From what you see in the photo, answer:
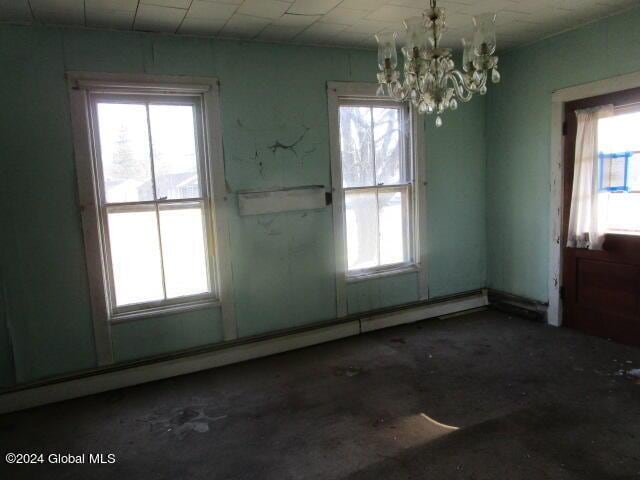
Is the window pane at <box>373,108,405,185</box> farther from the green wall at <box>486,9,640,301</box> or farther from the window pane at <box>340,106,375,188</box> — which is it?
the green wall at <box>486,9,640,301</box>

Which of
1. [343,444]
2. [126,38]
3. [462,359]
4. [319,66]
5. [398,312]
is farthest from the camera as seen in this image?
[398,312]

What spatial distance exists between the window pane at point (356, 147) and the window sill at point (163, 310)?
62.3 inches

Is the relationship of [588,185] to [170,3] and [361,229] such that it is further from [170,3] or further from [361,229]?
[170,3]

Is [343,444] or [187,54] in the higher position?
[187,54]

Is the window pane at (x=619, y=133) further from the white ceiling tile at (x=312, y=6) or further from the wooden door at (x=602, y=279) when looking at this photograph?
the white ceiling tile at (x=312, y=6)

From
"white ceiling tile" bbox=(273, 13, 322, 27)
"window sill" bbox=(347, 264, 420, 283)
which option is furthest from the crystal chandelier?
"window sill" bbox=(347, 264, 420, 283)

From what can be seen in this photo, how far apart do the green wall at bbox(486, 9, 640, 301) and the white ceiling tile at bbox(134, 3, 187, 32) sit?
3095 millimetres

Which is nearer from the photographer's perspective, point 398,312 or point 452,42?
point 452,42

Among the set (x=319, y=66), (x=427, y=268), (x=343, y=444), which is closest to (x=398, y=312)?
(x=427, y=268)

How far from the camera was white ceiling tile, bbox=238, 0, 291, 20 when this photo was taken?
2805 mm

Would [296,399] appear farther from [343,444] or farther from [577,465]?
[577,465]

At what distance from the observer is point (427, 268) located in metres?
4.44

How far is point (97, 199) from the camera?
318cm

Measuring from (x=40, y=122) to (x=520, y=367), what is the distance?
3813 millimetres
